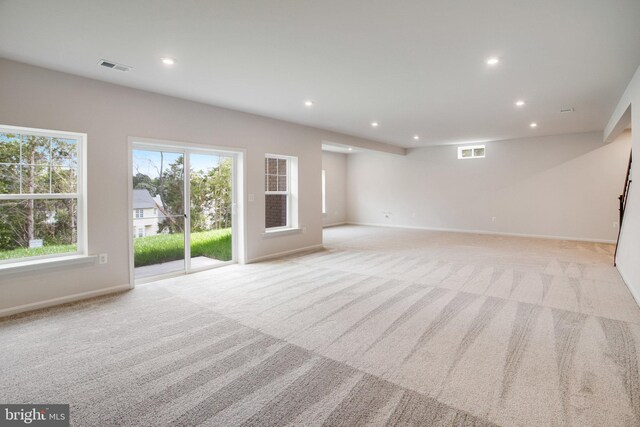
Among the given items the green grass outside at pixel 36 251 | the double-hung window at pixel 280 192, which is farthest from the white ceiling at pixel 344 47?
the green grass outside at pixel 36 251

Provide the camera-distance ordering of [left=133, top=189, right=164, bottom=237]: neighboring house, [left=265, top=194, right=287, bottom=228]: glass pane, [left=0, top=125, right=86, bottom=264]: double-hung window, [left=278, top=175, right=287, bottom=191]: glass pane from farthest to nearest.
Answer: [left=278, top=175, right=287, bottom=191]: glass pane < [left=265, top=194, right=287, bottom=228]: glass pane < [left=133, top=189, right=164, bottom=237]: neighboring house < [left=0, top=125, right=86, bottom=264]: double-hung window

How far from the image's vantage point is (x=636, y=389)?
2.01 meters

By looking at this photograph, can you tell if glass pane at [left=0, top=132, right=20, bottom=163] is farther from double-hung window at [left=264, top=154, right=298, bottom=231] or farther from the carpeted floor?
double-hung window at [left=264, top=154, right=298, bottom=231]

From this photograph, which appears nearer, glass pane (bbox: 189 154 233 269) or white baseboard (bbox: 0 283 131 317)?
white baseboard (bbox: 0 283 131 317)

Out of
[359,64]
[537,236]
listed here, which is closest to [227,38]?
[359,64]

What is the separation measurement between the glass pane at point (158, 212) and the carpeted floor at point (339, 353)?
0.43 metres

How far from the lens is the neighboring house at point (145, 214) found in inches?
172

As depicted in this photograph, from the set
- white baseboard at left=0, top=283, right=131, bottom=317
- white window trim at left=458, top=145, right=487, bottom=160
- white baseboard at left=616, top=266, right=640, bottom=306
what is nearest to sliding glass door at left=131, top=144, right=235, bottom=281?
white baseboard at left=0, top=283, right=131, bottom=317

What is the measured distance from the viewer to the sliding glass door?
446cm

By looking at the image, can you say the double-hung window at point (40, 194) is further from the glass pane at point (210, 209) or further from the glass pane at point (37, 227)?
the glass pane at point (210, 209)

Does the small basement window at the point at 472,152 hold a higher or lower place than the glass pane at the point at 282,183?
higher

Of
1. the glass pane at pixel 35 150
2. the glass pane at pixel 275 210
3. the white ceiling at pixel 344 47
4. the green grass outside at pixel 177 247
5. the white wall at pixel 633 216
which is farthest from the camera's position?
the glass pane at pixel 275 210

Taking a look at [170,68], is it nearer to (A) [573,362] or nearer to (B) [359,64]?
(B) [359,64]

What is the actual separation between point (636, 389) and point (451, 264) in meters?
3.42
